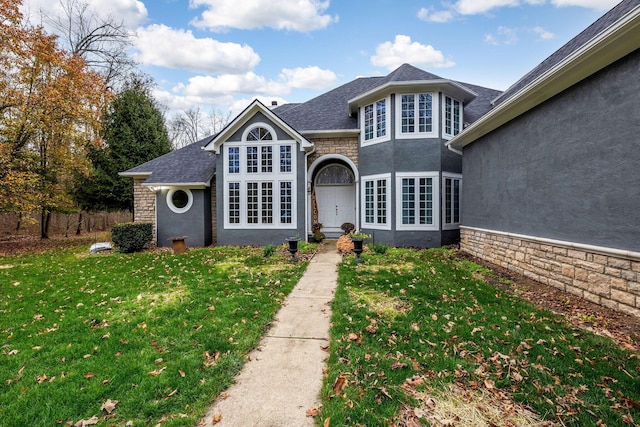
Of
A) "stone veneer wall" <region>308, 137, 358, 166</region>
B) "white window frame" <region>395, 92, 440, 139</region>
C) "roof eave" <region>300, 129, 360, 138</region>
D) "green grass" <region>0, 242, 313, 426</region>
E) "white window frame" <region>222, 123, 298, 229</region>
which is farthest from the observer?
"stone veneer wall" <region>308, 137, 358, 166</region>

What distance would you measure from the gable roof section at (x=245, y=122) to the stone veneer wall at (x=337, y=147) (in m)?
1.03

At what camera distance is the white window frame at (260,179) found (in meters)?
11.8

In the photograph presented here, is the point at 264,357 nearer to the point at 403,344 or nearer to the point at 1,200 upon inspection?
the point at 403,344

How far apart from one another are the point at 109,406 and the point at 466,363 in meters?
3.55

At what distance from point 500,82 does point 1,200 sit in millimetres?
25191

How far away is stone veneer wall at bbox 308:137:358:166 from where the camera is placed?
12.7 meters

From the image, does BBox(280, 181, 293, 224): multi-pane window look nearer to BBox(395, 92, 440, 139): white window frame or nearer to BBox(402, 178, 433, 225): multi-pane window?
BBox(402, 178, 433, 225): multi-pane window

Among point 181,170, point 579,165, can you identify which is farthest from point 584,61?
point 181,170

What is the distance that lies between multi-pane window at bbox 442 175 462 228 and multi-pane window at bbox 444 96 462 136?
181 cm

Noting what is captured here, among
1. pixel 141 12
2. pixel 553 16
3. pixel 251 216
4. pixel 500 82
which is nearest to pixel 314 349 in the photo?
pixel 251 216

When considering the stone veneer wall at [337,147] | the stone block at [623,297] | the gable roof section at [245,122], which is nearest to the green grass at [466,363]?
the stone block at [623,297]

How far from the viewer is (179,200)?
13047 millimetres

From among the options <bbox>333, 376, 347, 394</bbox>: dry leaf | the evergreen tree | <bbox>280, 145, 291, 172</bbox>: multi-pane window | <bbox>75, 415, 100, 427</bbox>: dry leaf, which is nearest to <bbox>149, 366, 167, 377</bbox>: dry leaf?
<bbox>75, 415, 100, 427</bbox>: dry leaf

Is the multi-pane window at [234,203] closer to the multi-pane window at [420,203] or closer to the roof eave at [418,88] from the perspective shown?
the roof eave at [418,88]
